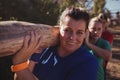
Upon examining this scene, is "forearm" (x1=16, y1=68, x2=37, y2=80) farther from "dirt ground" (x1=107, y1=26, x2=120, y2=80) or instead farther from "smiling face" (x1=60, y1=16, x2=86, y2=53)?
"dirt ground" (x1=107, y1=26, x2=120, y2=80)

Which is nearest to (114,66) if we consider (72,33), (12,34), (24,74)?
(72,33)

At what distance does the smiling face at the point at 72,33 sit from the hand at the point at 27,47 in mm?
299

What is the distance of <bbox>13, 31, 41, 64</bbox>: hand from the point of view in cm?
261

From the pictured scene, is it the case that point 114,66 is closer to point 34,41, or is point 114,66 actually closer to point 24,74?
point 24,74

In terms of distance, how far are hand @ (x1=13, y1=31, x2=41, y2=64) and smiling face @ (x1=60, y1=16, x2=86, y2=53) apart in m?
0.30

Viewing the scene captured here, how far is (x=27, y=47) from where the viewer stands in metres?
2.63

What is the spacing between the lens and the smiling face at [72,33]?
286 cm

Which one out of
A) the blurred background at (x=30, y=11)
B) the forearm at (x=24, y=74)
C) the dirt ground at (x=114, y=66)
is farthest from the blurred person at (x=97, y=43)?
the dirt ground at (x=114, y=66)

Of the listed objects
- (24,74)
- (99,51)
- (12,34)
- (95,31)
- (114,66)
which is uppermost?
(12,34)

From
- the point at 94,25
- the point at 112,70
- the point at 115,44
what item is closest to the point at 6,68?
the point at 94,25

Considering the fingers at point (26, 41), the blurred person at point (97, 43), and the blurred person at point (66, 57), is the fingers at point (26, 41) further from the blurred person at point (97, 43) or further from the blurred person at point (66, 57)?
the blurred person at point (97, 43)

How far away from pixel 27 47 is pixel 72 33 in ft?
1.42

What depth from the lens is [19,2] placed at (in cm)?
797

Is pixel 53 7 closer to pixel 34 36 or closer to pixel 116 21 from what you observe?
pixel 34 36
